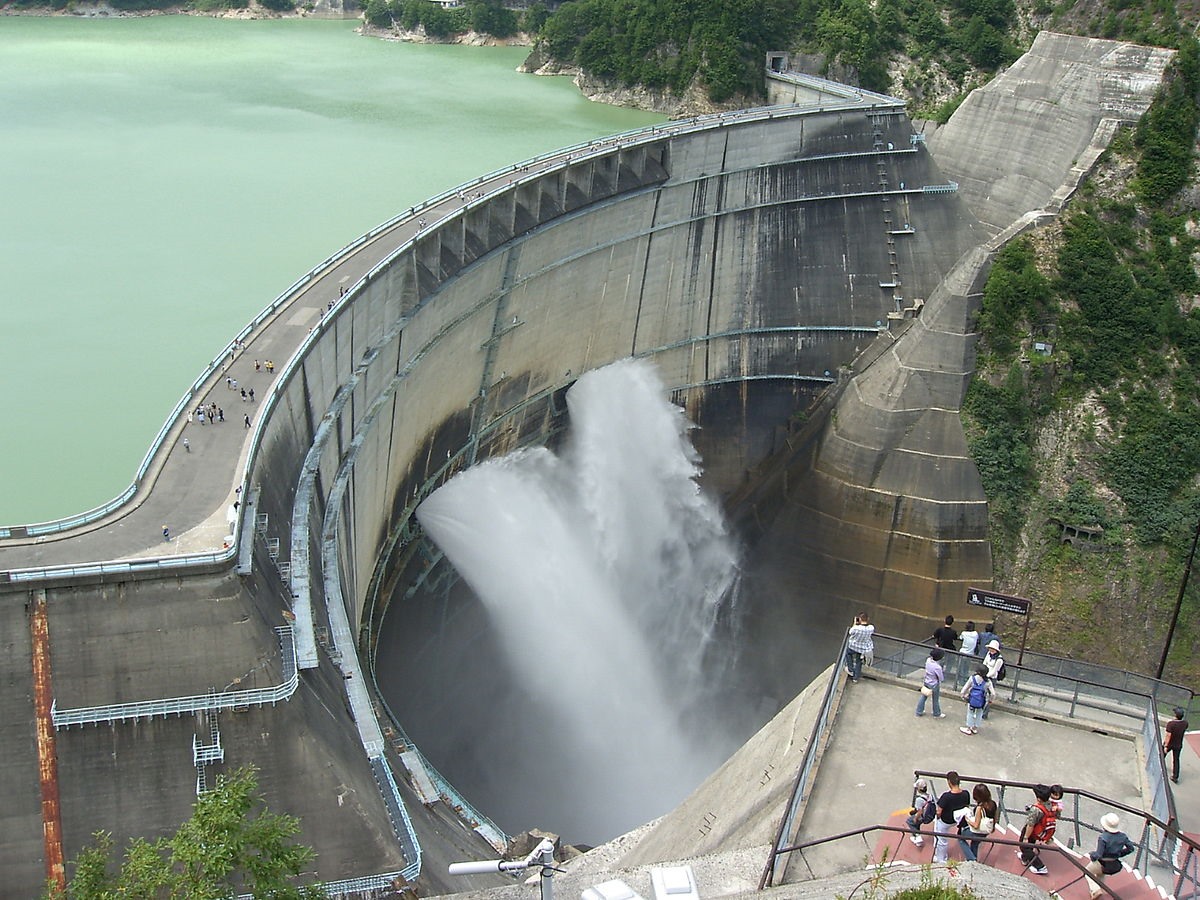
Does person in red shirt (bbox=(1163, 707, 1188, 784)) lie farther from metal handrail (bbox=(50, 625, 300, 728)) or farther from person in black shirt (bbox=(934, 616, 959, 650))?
metal handrail (bbox=(50, 625, 300, 728))

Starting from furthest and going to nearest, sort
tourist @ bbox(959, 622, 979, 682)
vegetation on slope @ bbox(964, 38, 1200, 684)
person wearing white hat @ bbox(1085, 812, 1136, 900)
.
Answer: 1. vegetation on slope @ bbox(964, 38, 1200, 684)
2. tourist @ bbox(959, 622, 979, 682)
3. person wearing white hat @ bbox(1085, 812, 1136, 900)

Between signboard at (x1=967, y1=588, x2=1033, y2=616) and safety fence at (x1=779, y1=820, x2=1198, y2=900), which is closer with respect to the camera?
safety fence at (x1=779, y1=820, x2=1198, y2=900)

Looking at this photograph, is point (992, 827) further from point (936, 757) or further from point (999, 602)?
point (999, 602)

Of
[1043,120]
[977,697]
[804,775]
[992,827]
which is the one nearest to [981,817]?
[992,827]

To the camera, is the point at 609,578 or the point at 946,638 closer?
the point at 946,638

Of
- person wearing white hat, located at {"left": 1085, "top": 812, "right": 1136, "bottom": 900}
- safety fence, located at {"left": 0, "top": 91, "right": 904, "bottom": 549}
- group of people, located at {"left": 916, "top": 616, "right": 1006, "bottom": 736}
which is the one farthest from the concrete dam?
person wearing white hat, located at {"left": 1085, "top": 812, "right": 1136, "bottom": 900}
